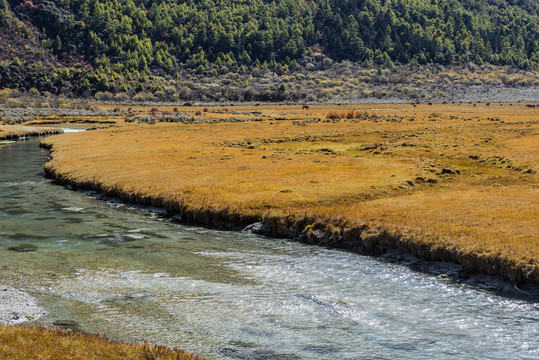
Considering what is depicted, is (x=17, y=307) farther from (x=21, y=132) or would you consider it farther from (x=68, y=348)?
(x=21, y=132)

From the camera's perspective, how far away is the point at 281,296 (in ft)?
71.2

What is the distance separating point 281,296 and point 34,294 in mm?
10338

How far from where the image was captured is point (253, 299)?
70.1 ft

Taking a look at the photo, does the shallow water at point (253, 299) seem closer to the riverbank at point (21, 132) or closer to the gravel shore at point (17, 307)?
the gravel shore at point (17, 307)

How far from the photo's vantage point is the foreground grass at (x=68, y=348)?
14570 mm

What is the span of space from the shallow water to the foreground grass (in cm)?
158

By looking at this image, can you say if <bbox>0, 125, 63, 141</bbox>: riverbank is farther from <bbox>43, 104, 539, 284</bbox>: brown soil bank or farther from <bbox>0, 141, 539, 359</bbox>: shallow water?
<bbox>0, 141, 539, 359</bbox>: shallow water

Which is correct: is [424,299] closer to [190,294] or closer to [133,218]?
[190,294]

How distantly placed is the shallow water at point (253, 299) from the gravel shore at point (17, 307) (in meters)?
0.48

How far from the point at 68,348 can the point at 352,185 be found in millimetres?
31591

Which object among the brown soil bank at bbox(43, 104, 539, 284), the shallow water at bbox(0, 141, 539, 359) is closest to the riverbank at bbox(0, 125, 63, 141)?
the brown soil bank at bbox(43, 104, 539, 284)

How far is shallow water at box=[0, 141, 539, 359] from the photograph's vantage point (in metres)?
17.3

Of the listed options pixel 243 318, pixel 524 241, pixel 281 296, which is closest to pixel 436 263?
pixel 524 241

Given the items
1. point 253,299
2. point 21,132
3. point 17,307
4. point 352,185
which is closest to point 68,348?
point 17,307
